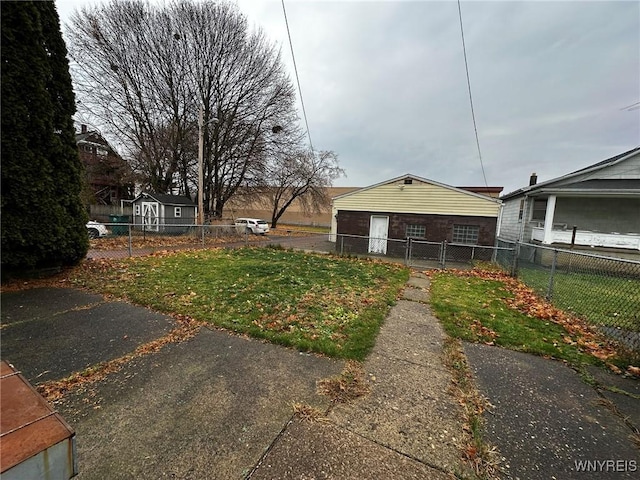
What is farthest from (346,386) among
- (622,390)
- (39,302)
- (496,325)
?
(39,302)

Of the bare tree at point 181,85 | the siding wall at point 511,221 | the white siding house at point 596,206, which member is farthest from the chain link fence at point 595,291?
the bare tree at point 181,85

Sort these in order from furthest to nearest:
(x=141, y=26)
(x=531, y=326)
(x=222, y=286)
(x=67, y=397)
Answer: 1. (x=141, y=26)
2. (x=222, y=286)
3. (x=531, y=326)
4. (x=67, y=397)

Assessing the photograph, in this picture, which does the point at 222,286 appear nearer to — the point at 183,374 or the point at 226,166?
the point at 183,374

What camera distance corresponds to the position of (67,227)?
19.1ft

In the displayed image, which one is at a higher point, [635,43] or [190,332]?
[635,43]

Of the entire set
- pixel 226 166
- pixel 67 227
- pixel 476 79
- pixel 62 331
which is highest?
pixel 476 79

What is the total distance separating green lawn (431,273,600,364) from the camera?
3.54m

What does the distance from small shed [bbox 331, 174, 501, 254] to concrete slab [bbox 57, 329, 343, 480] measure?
915 cm

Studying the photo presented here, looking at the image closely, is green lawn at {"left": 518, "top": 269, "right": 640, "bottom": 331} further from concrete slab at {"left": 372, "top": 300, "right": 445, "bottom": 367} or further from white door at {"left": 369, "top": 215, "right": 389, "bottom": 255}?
white door at {"left": 369, "top": 215, "right": 389, "bottom": 255}

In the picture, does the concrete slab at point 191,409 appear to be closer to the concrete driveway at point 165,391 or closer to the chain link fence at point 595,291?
the concrete driveway at point 165,391

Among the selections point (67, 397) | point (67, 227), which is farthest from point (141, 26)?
point (67, 397)

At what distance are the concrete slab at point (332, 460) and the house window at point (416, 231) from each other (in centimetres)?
1177

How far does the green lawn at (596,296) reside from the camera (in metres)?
4.71

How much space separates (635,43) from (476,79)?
344cm
